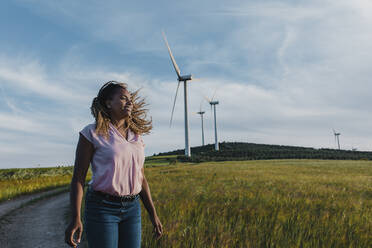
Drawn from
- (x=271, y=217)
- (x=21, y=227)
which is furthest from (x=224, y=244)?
(x=21, y=227)

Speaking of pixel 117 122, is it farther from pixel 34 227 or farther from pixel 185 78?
pixel 185 78

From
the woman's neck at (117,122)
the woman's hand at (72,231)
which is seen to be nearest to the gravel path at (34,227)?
the woman's hand at (72,231)

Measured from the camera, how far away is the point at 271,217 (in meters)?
5.33

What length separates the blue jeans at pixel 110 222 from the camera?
268 cm

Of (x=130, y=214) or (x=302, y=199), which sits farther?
(x=302, y=199)

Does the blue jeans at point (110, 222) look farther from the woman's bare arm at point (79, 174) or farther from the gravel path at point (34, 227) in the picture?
the gravel path at point (34, 227)

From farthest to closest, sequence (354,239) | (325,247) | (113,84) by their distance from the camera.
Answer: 1. (354,239)
2. (325,247)
3. (113,84)

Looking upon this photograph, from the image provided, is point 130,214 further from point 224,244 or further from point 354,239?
point 354,239

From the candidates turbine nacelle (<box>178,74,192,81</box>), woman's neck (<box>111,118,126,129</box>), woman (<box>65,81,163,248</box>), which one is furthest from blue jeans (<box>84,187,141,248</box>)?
turbine nacelle (<box>178,74,192,81</box>)

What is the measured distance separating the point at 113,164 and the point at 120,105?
716 mm

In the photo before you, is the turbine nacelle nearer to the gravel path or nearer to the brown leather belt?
the gravel path

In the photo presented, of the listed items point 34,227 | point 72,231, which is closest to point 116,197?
point 72,231

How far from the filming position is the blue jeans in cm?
268

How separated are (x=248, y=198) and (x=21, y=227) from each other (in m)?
6.91
